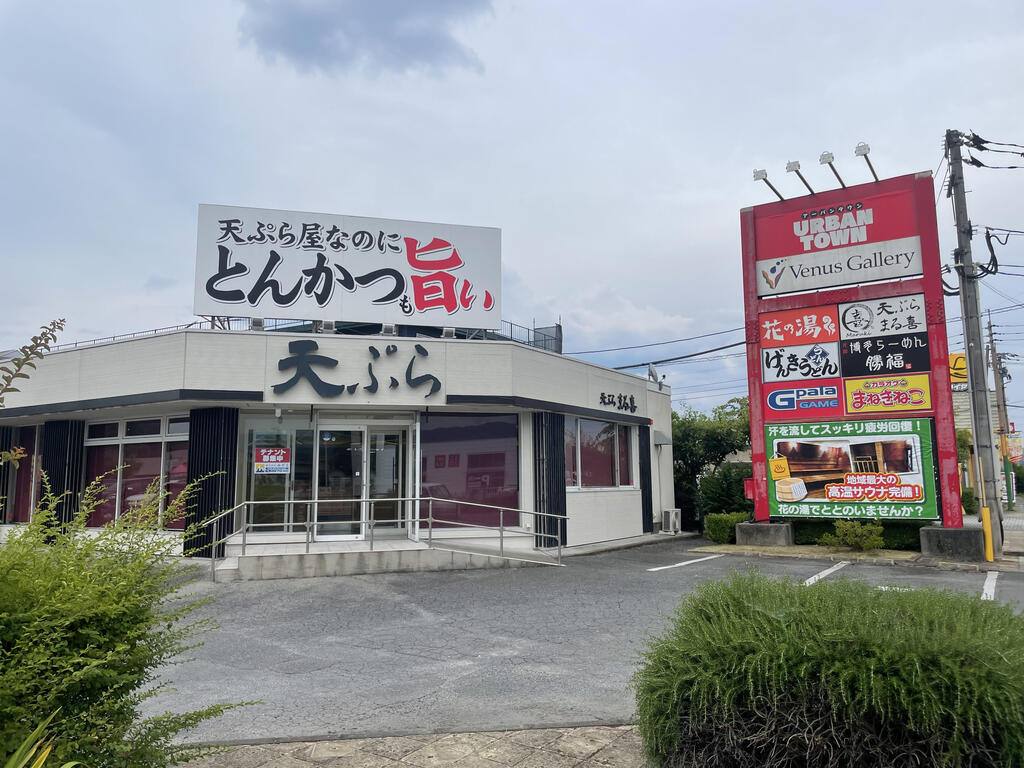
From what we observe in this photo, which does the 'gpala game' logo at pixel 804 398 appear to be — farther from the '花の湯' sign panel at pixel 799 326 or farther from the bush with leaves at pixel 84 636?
the bush with leaves at pixel 84 636

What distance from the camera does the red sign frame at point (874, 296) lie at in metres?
15.3

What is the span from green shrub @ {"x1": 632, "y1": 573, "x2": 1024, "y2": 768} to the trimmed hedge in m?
14.2

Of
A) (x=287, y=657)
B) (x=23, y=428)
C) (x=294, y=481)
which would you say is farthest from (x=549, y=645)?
(x=23, y=428)

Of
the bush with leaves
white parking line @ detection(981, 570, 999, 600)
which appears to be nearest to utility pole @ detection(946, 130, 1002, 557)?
white parking line @ detection(981, 570, 999, 600)

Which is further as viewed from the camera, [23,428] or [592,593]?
[23,428]

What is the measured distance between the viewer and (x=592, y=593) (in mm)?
10445

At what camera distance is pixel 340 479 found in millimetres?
14531

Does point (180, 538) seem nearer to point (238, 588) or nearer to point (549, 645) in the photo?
point (549, 645)

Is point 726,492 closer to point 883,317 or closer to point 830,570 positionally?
point 883,317

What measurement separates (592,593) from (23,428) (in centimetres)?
1558

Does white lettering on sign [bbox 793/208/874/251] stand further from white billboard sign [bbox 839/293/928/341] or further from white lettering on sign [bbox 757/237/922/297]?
white billboard sign [bbox 839/293/928/341]

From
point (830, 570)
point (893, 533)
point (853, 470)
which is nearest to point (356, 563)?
point (830, 570)

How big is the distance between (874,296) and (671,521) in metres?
8.11

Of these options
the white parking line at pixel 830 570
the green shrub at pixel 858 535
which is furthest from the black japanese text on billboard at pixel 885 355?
the white parking line at pixel 830 570
